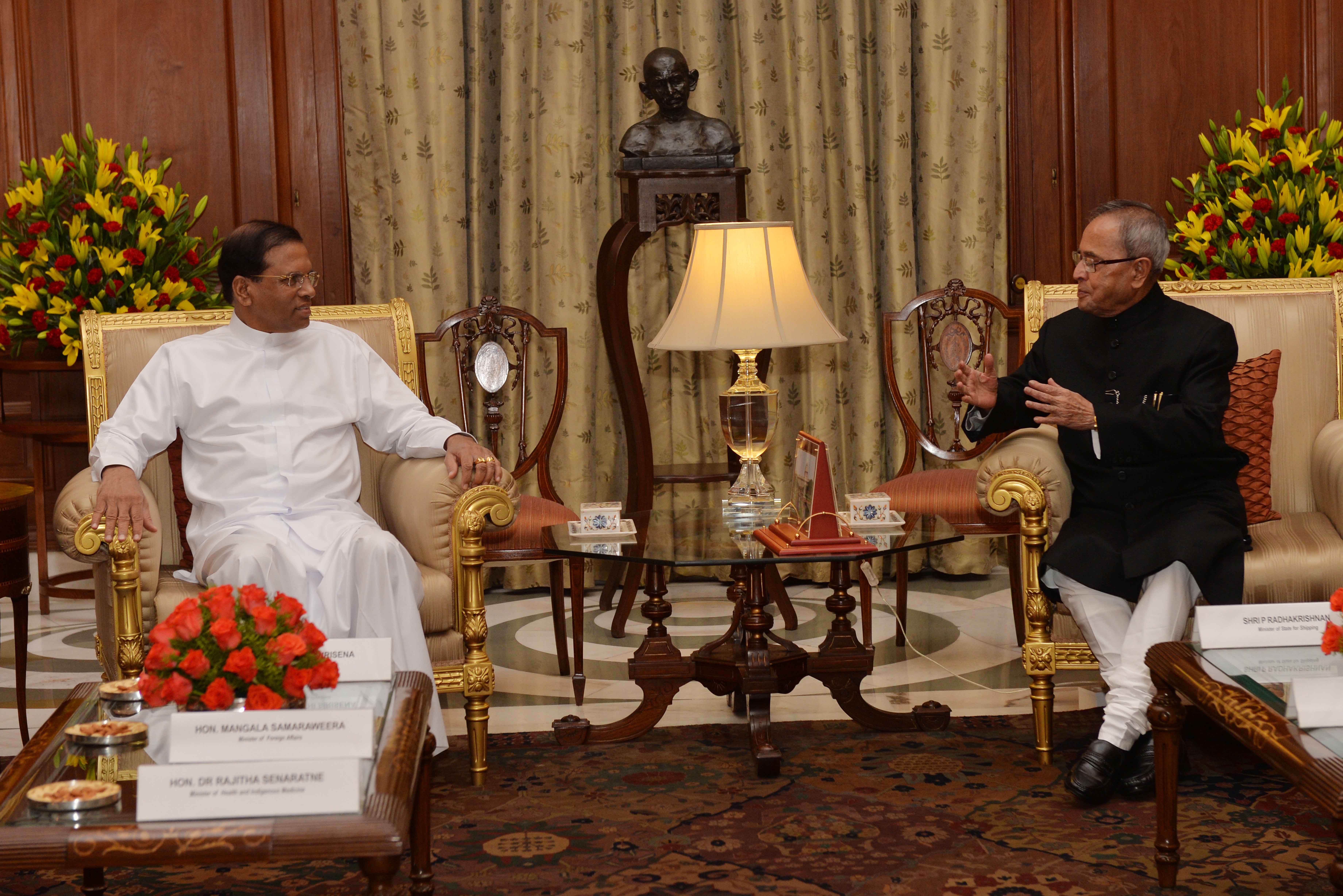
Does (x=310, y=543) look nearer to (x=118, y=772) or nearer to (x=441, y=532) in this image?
(x=441, y=532)

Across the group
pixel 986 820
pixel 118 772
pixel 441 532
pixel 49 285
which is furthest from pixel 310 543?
pixel 49 285

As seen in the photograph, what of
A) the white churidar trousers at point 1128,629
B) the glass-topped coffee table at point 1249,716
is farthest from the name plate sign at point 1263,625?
the white churidar trousers at point 1128,629

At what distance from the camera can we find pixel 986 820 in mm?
2881

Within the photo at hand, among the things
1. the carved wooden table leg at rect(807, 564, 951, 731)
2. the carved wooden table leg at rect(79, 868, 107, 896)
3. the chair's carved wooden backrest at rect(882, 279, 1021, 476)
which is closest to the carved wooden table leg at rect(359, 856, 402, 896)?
the carved wooden table leg at rect(79, 868, 107, 896)

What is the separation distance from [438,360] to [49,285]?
1.39 m

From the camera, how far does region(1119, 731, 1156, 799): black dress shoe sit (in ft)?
9.75

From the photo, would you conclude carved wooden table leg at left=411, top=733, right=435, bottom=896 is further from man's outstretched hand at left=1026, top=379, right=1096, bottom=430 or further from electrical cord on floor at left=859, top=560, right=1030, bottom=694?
man's outstretched hand at left=1026, top=379, right=1096, bottom=430

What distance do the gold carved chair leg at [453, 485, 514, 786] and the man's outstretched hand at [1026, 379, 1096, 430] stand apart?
1.25m

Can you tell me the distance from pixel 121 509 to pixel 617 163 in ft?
9.43

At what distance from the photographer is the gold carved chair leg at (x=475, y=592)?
3.24 meters

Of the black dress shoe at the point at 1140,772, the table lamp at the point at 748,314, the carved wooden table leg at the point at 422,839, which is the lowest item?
the black dress shoe at the point at 1140,772

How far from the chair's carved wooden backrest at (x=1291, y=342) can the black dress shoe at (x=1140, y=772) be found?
113 cm

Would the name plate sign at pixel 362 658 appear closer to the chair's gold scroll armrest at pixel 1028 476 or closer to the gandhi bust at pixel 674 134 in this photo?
the chair's gold scroll armrest at pixel 1028 476

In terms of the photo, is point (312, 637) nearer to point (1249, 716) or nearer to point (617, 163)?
point (1249, 716)
